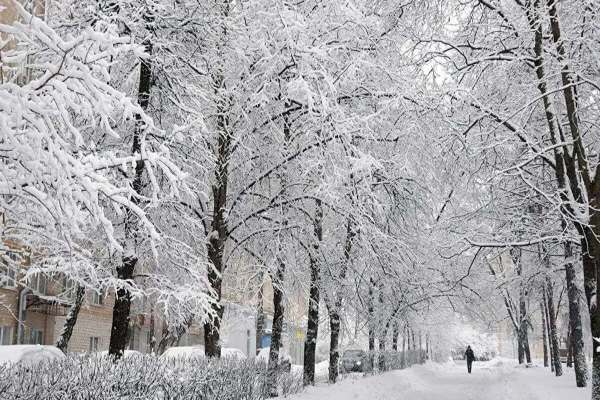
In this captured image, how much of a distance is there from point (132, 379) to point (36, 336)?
2661cm

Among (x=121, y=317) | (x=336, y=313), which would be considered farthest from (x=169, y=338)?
(x=121, y=317)

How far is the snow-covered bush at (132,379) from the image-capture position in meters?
6.70

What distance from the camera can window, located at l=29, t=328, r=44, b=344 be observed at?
31044 mm

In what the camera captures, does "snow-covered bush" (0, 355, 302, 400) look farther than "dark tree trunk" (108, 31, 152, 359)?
No

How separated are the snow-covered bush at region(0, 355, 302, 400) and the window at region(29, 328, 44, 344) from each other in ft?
73.3

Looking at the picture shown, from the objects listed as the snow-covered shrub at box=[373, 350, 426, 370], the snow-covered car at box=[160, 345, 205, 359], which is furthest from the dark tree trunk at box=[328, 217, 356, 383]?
the snow-covered shrub at box=[373, 350, 426, 370]

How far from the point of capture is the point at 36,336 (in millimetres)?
31672

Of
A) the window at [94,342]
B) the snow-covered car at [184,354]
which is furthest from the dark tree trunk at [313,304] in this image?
the window at [94,342]

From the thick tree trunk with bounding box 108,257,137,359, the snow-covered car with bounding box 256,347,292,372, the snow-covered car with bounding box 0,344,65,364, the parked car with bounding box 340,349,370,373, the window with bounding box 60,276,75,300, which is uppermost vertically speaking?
the window with bounding box 60,276,75,300

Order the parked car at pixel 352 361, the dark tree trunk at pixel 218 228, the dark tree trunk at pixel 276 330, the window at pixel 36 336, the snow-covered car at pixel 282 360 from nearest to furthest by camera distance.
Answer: the dark tree trunk at pixel 218 228 → the dark tree trunk at pixel 276 330 → the snow-covered car at pixel 282 360 → the window at pixel 36 336 → the parked car at pixel 352 361

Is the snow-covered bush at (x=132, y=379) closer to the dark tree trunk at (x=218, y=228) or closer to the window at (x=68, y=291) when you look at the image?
the dark tree trunk at (x=218, y=228)

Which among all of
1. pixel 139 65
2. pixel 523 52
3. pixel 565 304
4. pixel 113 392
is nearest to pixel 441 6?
pixel 523 52

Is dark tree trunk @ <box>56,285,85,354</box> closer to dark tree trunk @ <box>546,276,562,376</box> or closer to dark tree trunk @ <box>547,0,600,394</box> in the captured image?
dark tree trunk @ <box>547,0,600,394</box>

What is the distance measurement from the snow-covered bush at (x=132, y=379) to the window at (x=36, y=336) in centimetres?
2234
